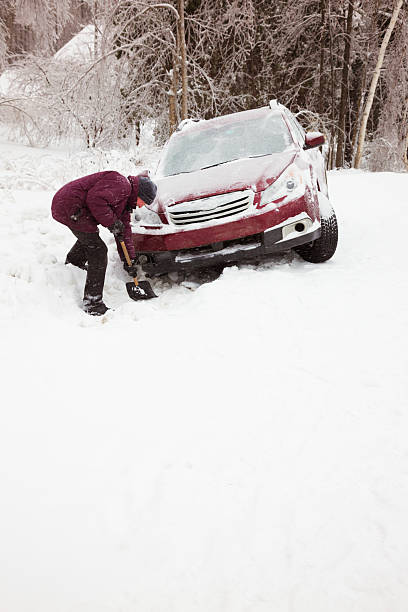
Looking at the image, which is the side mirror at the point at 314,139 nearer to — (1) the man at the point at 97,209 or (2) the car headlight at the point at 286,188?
(2) the car headlight at the point at 286,188

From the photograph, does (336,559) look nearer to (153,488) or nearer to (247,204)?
(153,488)

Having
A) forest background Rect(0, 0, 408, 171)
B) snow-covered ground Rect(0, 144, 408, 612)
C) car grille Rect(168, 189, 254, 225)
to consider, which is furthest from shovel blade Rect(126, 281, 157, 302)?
forest background Rect(0, 0, 408, 171)

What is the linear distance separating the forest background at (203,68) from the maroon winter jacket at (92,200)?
8.19m

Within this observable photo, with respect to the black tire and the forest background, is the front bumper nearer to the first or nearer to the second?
the black tire

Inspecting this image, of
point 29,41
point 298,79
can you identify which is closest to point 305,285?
point 29,41

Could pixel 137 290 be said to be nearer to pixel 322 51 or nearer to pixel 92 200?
pixel 92 200

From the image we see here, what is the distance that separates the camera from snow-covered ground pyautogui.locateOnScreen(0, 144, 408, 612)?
1.51 metres

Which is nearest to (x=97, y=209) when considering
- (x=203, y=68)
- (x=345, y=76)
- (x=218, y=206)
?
(x=218, y=206)

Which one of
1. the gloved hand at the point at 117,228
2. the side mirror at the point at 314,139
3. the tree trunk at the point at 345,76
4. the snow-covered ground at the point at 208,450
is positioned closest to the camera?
the snow-covered ground at the point at 208,450

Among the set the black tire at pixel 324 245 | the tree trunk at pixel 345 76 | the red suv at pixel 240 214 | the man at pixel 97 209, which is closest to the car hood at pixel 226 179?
the red suv at pixel 240 214

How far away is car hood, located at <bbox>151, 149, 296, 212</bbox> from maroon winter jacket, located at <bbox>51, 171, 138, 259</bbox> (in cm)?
54

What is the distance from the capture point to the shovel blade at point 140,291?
4227 mm

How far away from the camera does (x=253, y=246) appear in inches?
167

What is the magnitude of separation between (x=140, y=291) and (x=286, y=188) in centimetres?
181
